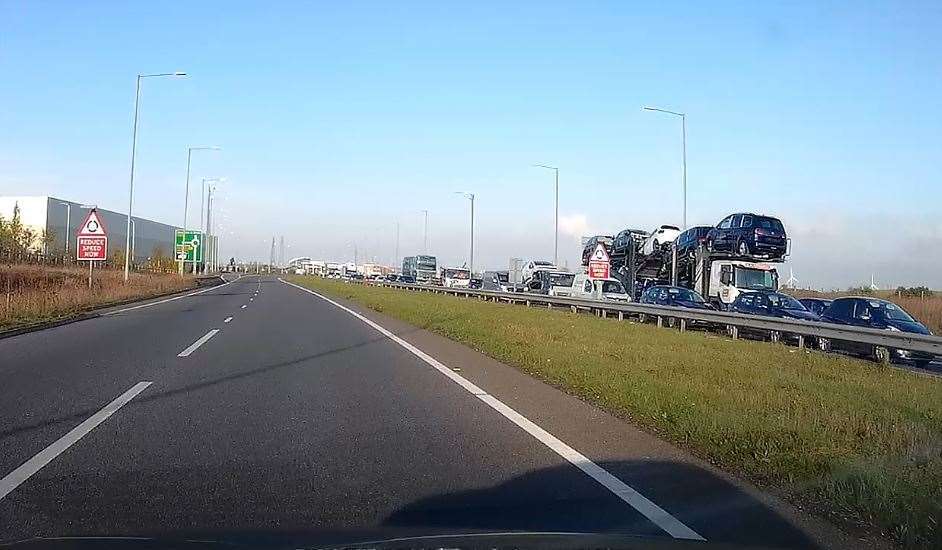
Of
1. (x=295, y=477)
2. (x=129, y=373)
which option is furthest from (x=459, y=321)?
(x=295, y=477)

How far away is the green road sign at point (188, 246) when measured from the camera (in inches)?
2827

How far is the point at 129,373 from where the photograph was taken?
12.9 m

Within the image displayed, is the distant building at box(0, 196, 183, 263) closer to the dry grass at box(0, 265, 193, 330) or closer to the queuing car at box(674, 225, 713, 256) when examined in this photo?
the dry grass at box(0, 265, 193, 330)

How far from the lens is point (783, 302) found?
26.3 m

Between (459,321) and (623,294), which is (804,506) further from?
(623,294)

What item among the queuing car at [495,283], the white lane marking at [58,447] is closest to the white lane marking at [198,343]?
the white lane marking at [58,447]

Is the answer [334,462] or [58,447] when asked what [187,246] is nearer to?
[58,447]

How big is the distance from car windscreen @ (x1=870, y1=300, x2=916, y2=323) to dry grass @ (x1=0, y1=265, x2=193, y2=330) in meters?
22.5

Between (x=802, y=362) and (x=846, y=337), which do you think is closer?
(x=802, y=362)

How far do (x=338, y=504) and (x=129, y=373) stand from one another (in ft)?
27.3

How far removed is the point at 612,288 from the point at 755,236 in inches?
403

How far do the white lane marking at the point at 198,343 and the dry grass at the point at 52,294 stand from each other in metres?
5.42

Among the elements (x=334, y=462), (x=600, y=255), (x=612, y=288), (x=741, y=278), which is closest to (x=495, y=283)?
(x=612, y=288)

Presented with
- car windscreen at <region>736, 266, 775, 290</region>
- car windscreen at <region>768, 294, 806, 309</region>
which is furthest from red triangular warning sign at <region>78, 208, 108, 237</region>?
car windscreen at <region>768, 294, 806, 309</region>
